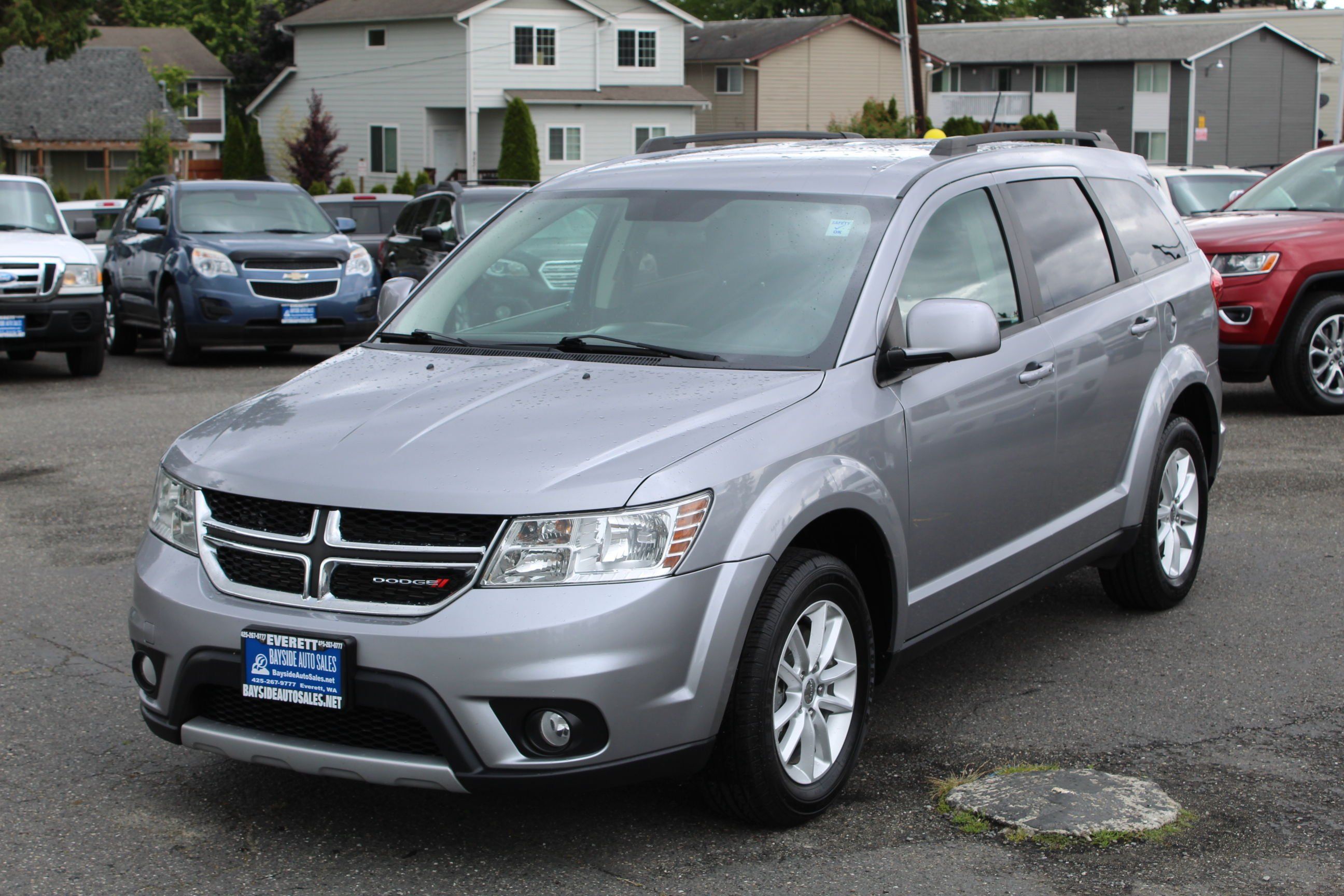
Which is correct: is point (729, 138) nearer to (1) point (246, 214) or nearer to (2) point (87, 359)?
(2) point (87, 359)

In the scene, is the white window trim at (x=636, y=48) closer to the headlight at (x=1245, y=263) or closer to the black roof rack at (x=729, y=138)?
the headlight at (x=1245, y=263)

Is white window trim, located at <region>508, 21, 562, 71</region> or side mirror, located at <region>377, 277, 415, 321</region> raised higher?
white window trim, located at <region>508, 21, 562, 71</region>

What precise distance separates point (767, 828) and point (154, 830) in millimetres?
1638

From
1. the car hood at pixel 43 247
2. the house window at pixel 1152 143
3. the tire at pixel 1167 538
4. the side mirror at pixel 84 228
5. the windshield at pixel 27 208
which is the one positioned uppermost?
the house window at pixel 1152 143

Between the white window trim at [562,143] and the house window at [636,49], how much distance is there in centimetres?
311

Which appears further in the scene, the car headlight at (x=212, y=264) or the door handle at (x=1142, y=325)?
the car headlight at (x=212, y=264)

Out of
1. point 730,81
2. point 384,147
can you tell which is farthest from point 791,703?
point 730,81

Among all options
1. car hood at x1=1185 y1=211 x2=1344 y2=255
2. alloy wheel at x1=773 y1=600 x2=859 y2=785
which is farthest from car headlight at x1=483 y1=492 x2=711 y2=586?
car hood at x1=1185 y1=211 x2=1344 y2=255

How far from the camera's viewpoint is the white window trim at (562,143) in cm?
5306

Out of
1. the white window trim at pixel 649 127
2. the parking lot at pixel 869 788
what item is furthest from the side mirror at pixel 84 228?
the white window trim at pixel 649 127

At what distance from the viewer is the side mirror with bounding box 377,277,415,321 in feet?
19.1

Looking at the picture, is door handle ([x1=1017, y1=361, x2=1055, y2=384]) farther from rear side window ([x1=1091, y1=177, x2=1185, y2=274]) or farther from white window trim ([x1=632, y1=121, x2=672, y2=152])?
white window trim ([x1=632, y1=121, x2=672, y2=152])

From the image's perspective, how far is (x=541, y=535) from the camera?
3730 mm

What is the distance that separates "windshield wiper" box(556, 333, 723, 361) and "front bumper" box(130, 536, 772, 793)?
2.92ft
